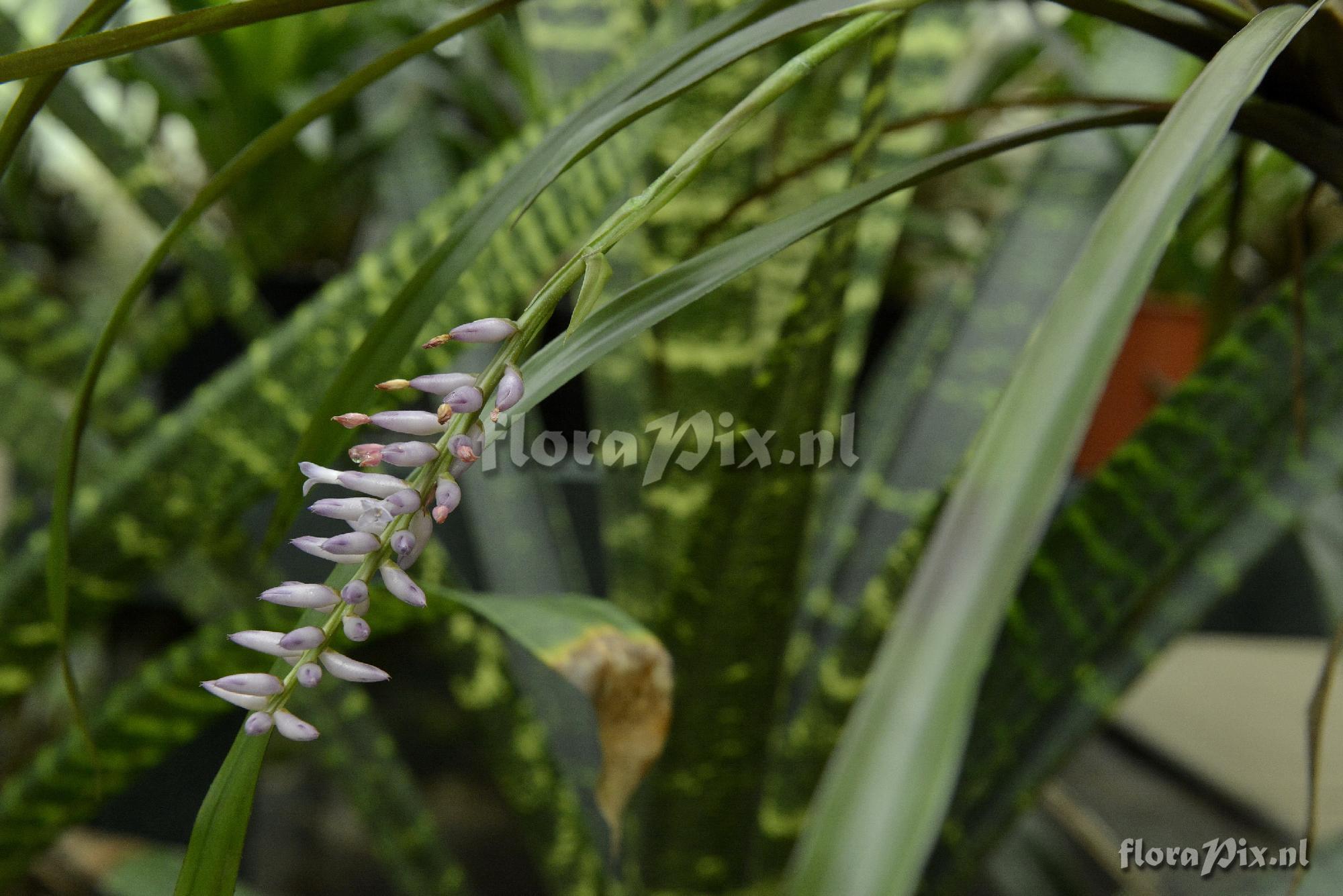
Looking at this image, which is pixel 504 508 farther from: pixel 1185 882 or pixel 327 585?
pixel 1185 882

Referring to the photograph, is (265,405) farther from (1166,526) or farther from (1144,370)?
(1144,370)

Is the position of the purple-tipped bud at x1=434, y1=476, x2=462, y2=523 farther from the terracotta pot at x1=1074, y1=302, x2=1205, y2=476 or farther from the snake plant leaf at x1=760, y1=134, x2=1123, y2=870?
the terracotta pot at x1=1074, y1=302, x2=1205, y2=476

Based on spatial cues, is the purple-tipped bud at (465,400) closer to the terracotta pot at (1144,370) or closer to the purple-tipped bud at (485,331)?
the purple-tipped bud at (485,331)

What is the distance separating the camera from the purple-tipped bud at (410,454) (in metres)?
0.10

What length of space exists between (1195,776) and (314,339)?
731mm

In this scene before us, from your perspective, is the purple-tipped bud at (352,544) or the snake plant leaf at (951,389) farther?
the snake plant leaf at (951,389)

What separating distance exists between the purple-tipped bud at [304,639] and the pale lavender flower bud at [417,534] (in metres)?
0.01

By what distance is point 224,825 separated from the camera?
114mm

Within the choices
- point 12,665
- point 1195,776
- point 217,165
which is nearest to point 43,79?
point 12,665

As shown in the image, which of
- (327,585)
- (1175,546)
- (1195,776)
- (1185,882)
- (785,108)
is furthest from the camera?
(1195,776)

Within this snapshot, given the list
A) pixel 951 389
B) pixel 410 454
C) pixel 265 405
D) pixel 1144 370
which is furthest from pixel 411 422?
pixel 1144 370

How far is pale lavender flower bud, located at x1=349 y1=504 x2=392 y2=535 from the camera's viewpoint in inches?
4.2

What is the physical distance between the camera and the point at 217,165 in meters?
0.62

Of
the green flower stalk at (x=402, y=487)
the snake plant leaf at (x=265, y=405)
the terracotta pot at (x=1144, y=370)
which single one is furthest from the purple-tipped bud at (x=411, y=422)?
the terracotta pot at (x=1144, y=370)
